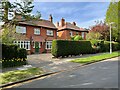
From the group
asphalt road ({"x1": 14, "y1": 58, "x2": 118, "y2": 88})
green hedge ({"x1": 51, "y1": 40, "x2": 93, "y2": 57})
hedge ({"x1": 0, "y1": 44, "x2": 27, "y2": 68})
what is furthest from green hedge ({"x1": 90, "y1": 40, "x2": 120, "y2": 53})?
asphalt road ({"x1": 14, "y1": 58, "x2": 118, "y2": 88})

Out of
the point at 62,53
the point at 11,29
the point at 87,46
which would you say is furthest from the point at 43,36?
the point at 11,29

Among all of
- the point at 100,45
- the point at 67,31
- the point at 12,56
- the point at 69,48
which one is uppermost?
the point at 67,31

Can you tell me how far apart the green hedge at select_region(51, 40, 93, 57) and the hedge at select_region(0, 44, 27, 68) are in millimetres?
5901

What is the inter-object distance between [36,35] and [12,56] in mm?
18206

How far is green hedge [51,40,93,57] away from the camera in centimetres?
2206

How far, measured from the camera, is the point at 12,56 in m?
16.0

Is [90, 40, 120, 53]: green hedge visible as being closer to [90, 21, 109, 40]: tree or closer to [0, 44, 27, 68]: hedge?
[90, 21, 109, 40]: tree

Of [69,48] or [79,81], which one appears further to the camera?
[69,48]

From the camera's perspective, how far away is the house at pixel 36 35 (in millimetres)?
30922

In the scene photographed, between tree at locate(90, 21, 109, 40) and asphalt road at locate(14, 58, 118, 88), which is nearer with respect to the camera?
asphalt road at locate(14, 58, 118, 88)

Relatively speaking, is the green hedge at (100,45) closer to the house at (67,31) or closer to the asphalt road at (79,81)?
the house at (67,31)

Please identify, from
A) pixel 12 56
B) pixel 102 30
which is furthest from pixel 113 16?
pixel 12 56

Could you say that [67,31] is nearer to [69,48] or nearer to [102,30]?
[102,30]

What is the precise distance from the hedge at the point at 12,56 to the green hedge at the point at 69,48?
5.90m
